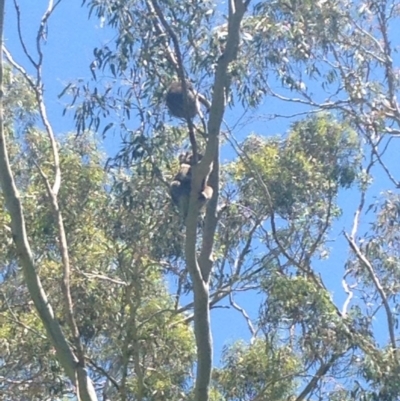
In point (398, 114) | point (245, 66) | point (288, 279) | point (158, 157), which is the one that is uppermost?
point (398, 114)

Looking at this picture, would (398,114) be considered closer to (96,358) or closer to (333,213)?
(333,213)

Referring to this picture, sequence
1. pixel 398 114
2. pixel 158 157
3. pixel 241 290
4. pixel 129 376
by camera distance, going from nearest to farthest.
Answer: pixel 158 157, pixel 129 376, pixel 241 290, pixel 398 114

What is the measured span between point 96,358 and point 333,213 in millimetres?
3068

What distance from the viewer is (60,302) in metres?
11.0

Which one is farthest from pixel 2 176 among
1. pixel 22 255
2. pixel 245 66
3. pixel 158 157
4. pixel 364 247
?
pixel 364 247

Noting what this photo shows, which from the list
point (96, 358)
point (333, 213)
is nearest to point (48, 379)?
point (96, 358)

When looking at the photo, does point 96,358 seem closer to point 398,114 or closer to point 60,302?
point 60,302

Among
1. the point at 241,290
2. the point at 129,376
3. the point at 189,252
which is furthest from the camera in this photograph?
the point at 241,290

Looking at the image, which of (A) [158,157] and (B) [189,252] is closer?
(B) [189,252]

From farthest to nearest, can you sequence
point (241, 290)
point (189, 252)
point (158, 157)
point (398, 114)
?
point (398, 114)
point (241, 290)
point (158, 157)
point (189, 252)

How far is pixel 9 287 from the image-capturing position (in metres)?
12.5

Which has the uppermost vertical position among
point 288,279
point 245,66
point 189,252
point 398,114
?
point 398,114

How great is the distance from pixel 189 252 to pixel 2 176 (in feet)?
5.22

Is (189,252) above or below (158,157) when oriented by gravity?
below
